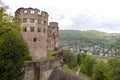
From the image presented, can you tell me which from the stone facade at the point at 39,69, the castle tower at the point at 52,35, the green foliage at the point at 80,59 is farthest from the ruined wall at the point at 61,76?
the green foliage at the point at 80,59

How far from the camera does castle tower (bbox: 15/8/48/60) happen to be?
45.3 m

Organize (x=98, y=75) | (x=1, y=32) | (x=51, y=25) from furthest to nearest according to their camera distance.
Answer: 1. (x=51, y=25)
2. (x=98, y=75)
3. (x=1, y=32)

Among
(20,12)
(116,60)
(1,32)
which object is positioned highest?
(20,12)

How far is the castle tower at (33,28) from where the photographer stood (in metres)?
45.3

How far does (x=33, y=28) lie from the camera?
150ft

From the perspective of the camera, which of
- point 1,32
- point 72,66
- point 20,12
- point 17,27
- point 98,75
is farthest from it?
point 72,66

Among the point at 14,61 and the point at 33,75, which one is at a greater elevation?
the point at 14,61

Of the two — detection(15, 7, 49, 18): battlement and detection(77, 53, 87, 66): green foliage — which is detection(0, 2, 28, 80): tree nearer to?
detection(15, 7, 49, 18): battlement

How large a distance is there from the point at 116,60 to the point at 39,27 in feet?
58.8

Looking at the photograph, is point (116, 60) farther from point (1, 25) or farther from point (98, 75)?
point (1, 25)

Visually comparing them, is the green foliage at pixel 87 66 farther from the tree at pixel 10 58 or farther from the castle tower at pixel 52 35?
the tree at pixel 10 58

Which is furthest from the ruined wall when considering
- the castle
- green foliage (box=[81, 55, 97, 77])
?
green foliage (box=[81, 55, 97, 77])

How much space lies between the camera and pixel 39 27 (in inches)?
1823

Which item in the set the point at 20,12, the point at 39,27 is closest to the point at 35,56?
the point at 39,27
